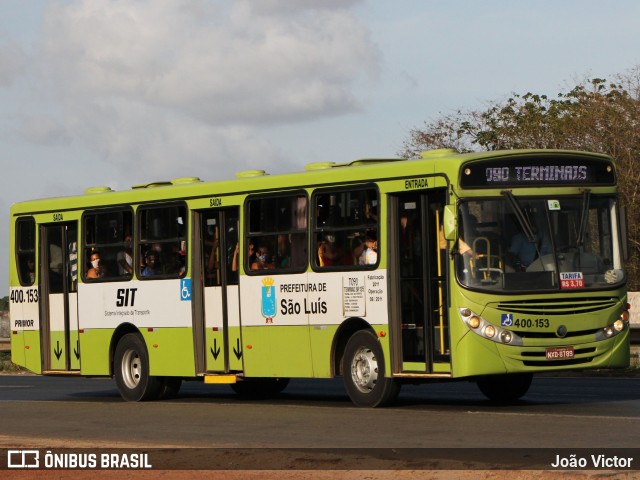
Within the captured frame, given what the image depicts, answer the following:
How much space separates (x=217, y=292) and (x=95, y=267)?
294 centimetres

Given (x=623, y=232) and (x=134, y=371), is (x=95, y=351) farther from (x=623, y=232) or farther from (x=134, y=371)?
(x=623, y=232)

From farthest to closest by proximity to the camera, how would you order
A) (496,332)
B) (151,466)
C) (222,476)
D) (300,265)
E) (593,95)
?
(593,95) < (300,265) < (496,332) < (151,466) < (222,476)

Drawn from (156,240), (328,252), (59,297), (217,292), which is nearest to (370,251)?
(328,252)

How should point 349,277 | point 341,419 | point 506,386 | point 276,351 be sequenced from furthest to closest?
point 276,351 < point 506,386 < point 349,277 < point 341,419

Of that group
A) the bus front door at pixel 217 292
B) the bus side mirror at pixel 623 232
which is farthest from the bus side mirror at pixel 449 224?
the bus front door at pixel 217 292

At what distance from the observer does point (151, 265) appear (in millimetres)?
22172

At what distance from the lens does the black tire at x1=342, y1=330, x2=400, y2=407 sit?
18359mm

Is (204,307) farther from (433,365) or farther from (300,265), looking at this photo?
(433,365)

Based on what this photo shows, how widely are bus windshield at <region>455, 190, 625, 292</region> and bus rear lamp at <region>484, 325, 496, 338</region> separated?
440 mm

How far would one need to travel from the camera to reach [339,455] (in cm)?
1336

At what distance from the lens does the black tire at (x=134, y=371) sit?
22.2m

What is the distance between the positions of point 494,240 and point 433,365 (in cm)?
169

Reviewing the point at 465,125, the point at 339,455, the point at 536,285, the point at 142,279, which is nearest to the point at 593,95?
the point at 465,125

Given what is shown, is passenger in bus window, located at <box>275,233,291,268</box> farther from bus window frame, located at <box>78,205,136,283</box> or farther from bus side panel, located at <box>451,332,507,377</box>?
bus side panel, located at <box>451,332,507,377</box>
